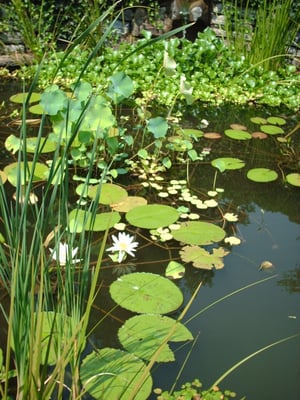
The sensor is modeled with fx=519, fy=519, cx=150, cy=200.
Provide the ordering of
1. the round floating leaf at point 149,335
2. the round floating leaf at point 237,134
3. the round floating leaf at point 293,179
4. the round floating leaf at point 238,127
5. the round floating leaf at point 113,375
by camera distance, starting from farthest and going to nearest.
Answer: the round floating leaf at point 238,127
the round floating leaf at point 237,134
the round floating leaf at point 293,179
the round floating leaf at point 149,335
the round floating leaf at point 113,375

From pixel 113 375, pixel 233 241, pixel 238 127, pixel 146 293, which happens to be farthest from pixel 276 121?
pixel 113 375

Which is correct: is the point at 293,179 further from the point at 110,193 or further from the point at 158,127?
the point at 110,193

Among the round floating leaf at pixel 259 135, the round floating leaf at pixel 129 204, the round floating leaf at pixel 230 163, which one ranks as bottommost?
the round floating leaf at pixel 129 204

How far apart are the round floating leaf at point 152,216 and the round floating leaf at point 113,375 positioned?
25.5 inches

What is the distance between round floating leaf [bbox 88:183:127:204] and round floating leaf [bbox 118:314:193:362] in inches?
27.2

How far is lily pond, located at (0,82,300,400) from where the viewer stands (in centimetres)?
143

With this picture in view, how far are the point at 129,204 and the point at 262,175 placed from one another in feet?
2.26

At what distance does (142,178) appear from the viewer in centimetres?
236

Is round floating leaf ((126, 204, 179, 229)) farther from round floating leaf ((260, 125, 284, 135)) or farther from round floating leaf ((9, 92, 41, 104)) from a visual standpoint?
round floating leaf ((9, 92, 41, 104))

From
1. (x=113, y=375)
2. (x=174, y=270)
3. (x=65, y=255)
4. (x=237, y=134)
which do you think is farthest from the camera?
(x=237, y=134)

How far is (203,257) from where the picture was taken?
1822 millimetres

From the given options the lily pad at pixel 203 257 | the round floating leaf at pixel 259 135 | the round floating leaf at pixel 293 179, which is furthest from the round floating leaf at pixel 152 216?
the round floating leaf at pixel 259 135

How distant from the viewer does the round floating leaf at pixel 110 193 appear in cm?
209

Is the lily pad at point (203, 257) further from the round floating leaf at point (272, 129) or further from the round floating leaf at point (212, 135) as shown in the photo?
the round floating leaf at point (272, 129)
